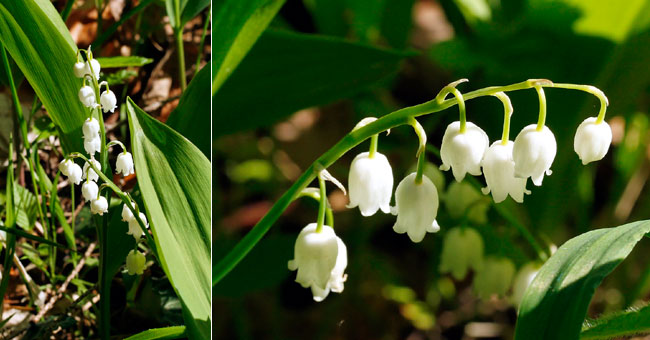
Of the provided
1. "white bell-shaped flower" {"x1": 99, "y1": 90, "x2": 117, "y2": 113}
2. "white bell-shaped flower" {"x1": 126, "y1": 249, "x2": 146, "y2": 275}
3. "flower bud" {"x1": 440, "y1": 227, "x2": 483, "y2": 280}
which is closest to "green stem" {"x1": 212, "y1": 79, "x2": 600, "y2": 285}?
"white bell-shaped flower" {"x1": 126, "y1": 249, "x2": 146, "y2": 275}

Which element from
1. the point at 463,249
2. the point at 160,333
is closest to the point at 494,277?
the point at 463,249

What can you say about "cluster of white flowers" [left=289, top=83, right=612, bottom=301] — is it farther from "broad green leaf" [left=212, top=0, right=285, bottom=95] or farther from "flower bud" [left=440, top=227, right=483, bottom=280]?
"flower bud" [left=440, top=227, right=483, bottom=280]

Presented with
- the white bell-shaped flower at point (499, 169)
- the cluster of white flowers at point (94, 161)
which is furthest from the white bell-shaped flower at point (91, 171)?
the white bell-shaped flower at point (499, 169)

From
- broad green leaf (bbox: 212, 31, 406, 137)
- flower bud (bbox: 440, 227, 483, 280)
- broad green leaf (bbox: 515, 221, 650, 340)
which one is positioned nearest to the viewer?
broad green leaf (bbox: 515, 221, 650, 340)

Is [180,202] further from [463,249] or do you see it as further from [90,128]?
[463,249]

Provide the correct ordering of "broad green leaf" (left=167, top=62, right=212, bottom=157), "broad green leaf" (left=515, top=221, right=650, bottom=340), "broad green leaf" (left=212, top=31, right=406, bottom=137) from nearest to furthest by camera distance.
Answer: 1. "broad green leaf" (left=515, top=221, right=650, bottom=340)
2. "broad green leaf" (left=167, top=62, right=212, bottom=157)
3. "broad green leaf" (left=212, top=31, right=406, bottom=137)
